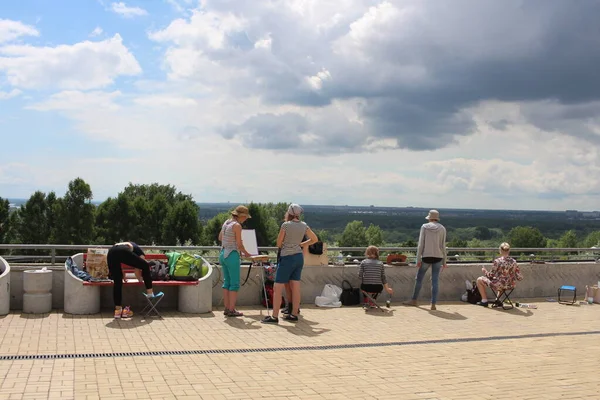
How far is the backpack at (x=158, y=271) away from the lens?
10.9m

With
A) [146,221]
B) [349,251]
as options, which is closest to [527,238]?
[146,221]

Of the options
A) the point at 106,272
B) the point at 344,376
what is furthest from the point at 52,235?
the point at 344,376

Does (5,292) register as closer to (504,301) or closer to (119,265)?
(119,265)

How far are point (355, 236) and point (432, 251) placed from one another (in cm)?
11408

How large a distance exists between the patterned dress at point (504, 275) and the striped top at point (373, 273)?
2.45m

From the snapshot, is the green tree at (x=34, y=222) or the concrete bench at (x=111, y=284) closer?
the concrete bench at (x=111, y=284)

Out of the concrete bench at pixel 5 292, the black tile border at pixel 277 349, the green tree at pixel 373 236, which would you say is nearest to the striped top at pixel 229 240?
the black tile border at pixel 277 349

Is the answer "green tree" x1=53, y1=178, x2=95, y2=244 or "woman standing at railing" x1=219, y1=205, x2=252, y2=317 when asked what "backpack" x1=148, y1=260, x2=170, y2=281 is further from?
"green tree" x1=53, y1=178, x2=95, y2=244

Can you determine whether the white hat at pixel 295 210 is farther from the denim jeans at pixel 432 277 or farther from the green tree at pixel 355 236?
the green tree at pixel 355 236

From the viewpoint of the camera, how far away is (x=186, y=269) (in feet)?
36.0

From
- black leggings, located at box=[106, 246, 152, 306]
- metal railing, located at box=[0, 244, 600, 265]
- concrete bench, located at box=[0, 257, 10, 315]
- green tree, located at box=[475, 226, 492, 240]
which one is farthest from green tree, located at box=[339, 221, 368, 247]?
concrete bench, located at box=[0, 257, 10, 315]

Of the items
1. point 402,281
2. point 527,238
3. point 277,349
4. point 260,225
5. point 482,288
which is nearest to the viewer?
point 277,349

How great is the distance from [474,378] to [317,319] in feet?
12.5

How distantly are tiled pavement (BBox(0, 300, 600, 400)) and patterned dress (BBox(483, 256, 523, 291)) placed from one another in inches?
55.3
